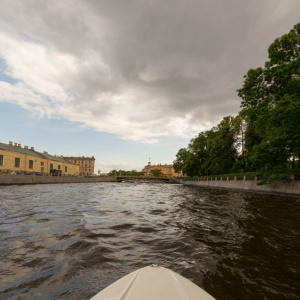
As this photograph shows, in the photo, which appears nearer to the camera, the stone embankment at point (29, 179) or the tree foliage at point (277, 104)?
the tree foliage at point (277, 104)

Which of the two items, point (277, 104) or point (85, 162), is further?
point (85, 162)

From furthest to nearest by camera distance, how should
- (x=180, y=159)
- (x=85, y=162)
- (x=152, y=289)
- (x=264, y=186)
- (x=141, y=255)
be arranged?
(x=85, y=162) → (x=180, y=159) → (x=264, y=186) → (x=141, y=255) → (x=152, y=289)

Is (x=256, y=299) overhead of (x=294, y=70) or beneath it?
beneath

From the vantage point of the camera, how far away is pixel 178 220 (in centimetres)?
908

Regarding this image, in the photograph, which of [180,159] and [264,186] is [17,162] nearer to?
[264,186]

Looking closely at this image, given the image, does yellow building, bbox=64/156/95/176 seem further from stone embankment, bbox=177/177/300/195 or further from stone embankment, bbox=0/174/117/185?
stone embankment, bbox=177/177/300/195

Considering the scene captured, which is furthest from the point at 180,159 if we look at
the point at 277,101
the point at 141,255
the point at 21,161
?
the point at 141,255

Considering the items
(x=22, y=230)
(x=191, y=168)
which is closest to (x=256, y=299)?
(x=22, y=230)

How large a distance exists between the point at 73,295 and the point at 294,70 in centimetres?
2809

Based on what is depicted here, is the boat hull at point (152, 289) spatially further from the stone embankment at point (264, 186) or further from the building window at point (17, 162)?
the building window at point (17, 162)

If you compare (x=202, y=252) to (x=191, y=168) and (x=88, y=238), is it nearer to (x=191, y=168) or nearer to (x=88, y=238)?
(x=88, y=238)

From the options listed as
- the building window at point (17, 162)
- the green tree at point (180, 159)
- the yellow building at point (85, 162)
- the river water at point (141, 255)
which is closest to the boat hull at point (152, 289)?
the river water at point (141, 255)

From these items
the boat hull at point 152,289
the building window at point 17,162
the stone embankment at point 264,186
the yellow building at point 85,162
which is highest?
the yellow building at point 85,162

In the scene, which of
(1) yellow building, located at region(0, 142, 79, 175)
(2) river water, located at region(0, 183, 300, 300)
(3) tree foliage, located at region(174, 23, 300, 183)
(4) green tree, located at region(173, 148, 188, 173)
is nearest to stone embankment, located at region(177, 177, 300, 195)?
(3) tree foliage, located at region(174, 23, 300, 183)
